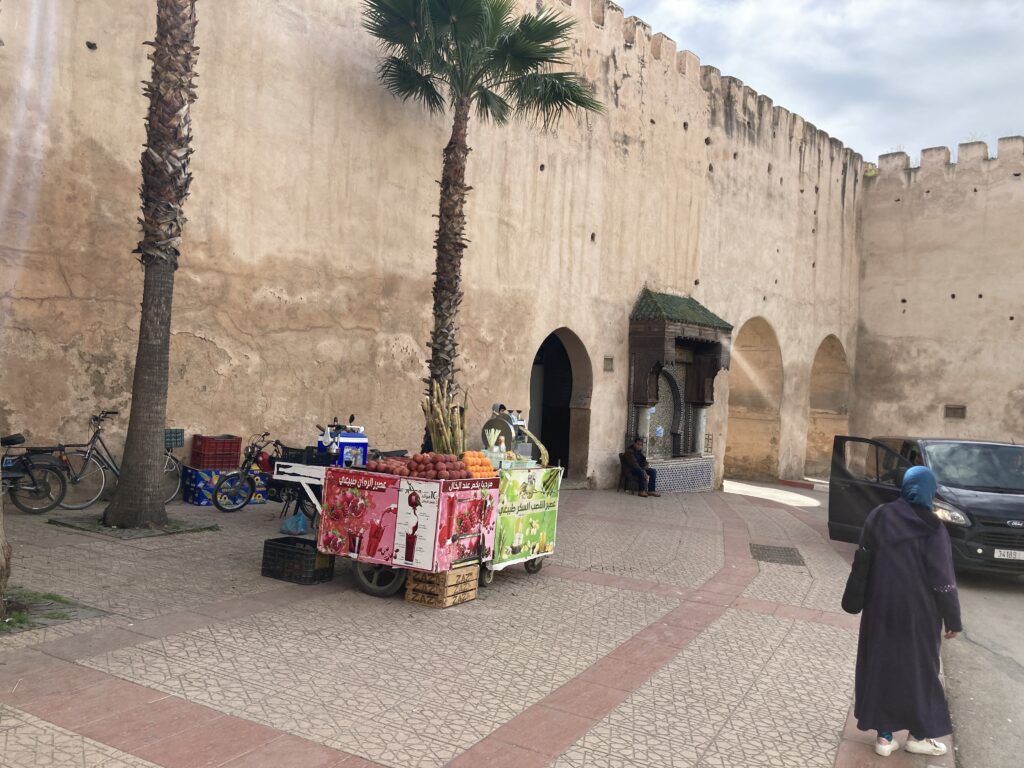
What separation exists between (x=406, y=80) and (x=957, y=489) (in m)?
9.38

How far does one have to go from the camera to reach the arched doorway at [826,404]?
24.6 m

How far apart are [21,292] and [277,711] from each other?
6977mm

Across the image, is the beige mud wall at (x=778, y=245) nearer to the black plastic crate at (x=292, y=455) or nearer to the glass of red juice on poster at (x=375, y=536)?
the black plastic crate at (x=292, y=455)

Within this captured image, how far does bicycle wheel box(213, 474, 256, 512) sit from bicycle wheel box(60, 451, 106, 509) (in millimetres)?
1296

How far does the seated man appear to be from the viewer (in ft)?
52.6

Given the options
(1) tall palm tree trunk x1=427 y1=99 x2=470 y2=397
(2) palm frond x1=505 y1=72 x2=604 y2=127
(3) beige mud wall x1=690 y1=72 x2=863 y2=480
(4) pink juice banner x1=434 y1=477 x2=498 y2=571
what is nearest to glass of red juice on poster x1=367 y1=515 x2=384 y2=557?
(4) pink juice banner x1=434 y1=477 x2=498 y2=571

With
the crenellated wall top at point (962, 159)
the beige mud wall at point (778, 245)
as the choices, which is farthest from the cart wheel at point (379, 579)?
the crenellated wall top at point (962, 159)

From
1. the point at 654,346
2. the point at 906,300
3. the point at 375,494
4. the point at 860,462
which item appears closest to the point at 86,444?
the point at 375,494

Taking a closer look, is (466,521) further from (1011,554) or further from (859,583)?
(1011,554)

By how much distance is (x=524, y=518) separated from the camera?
23.8 ft

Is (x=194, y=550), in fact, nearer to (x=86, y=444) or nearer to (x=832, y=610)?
(x=86, y=444)

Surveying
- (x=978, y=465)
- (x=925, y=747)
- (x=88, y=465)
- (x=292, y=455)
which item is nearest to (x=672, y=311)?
(x=978, y=465)

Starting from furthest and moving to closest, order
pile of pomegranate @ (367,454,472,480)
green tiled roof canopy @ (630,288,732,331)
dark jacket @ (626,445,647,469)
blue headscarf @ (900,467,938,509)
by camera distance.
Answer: green tiled roof canopy @ (630,288,732,331), dark jacket @ (626,445,647,469), pile of pomegranate @ (367,454,472,480), blue headscarf @ (900,467,938,509)

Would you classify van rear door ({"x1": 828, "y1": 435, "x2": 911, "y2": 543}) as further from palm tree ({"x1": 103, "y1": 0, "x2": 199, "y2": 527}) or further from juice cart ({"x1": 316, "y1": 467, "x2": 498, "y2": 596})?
palm tree ({"x1": 103, "y1": 0, "x2": 199, "y2": 527})
